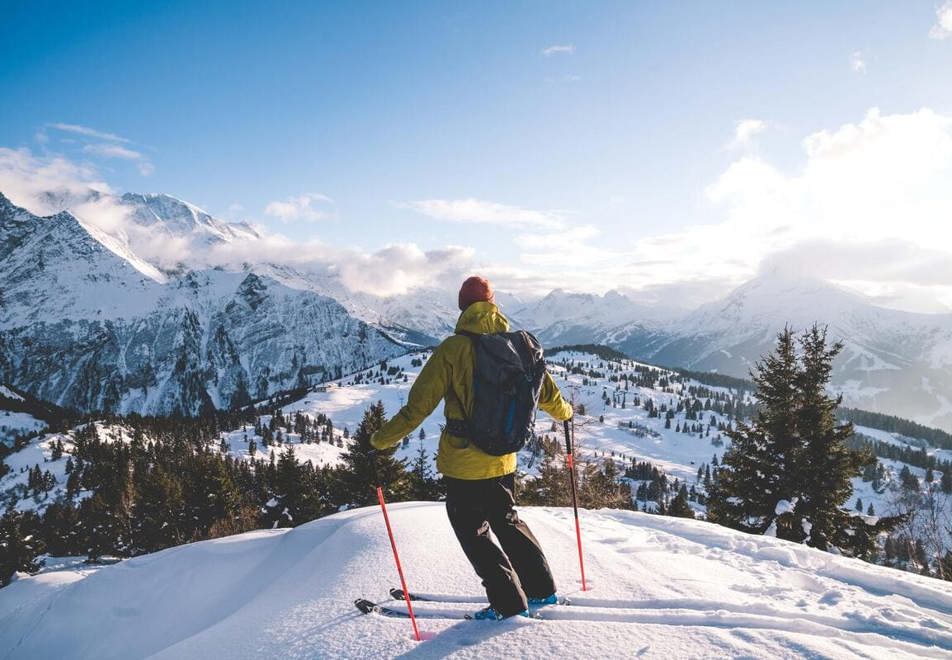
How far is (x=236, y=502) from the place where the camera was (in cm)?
4750

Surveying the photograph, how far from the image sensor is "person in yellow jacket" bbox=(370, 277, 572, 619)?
446cm

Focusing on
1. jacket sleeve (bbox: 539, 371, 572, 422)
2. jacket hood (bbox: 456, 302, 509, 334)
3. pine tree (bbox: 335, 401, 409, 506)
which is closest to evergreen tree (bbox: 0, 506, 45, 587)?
pine tree (bbox: 335, 401, 409, 506)

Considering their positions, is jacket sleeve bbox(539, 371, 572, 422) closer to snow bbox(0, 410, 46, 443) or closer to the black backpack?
the black backpack

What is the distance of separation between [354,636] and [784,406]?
673 inches

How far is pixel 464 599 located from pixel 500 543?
1.33 meters

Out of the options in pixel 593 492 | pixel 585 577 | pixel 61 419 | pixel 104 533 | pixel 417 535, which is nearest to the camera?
pixel 585 577

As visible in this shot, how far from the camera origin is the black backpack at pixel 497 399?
4.36 m

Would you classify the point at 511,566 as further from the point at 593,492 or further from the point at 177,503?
the point at 177,503

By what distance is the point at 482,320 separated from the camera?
4.59 metres

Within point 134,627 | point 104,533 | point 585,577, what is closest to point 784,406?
point 585,577

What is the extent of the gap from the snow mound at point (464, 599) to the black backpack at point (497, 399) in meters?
1.76

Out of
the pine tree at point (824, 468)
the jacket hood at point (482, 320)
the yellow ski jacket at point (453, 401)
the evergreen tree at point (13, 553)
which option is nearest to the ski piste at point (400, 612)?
the yellow ski jacket at point (453, 401)

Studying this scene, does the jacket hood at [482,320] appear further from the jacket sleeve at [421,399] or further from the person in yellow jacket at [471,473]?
the jacket sleeve at [421,399]

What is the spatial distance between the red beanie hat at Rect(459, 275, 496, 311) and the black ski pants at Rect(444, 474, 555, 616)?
1.79m
